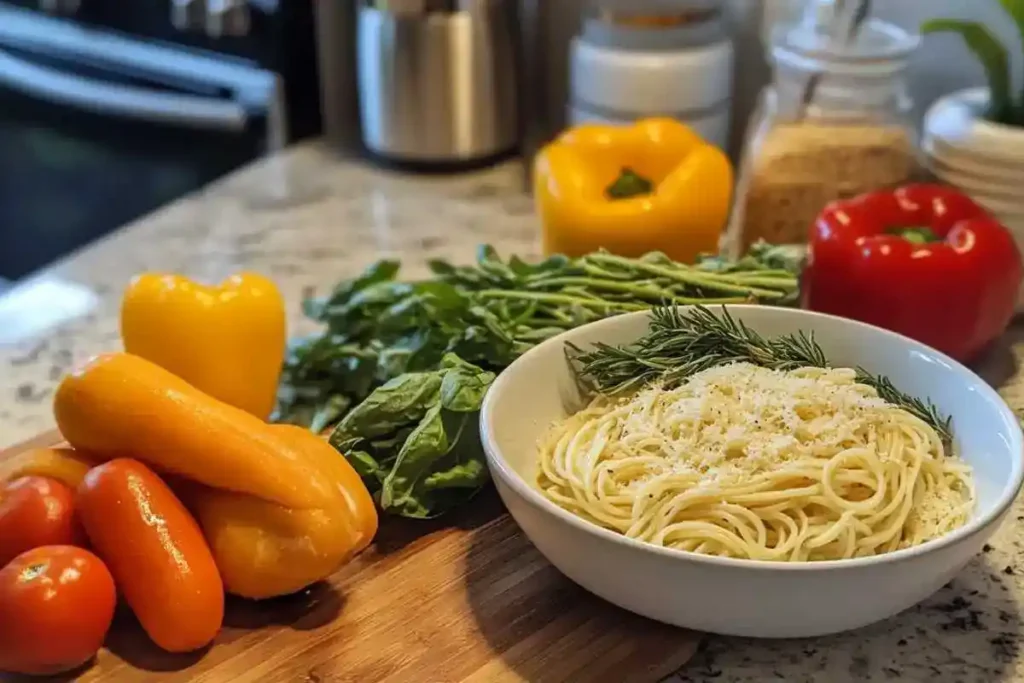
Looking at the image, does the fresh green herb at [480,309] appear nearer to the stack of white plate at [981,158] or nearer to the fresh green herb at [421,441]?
the fresh green herb at [421,441]

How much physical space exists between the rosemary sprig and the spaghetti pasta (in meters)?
0.03

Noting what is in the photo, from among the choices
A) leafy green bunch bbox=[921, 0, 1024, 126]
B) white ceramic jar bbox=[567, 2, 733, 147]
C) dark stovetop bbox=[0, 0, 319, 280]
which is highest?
leafy green bunch bbox=[921, 0, 1024, 126]

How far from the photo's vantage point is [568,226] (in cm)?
113

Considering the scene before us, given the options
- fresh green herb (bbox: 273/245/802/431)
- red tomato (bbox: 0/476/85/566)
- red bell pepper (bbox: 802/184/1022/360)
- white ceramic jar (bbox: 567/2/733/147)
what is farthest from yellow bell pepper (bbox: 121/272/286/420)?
white ceramic jar (bbox: 567/2/733/147)

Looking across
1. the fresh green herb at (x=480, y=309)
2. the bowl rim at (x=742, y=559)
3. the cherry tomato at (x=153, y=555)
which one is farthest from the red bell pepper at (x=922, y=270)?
the cherry tomato at (x=153, y=555)

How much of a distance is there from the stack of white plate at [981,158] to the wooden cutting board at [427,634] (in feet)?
1.98

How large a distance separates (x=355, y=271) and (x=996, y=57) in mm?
696

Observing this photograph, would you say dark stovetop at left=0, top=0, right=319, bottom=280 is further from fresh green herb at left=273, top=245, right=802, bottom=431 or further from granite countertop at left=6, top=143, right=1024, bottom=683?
fresh green herb at left=273, top=245, right=802, bottom=431

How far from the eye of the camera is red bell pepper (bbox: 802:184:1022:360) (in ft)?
3.16

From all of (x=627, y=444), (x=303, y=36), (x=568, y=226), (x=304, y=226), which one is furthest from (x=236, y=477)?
(x=303, y=36)

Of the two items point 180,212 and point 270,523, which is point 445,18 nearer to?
point 180,212

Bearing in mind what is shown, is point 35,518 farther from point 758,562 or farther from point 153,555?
point 758,562

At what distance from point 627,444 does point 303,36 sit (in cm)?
97

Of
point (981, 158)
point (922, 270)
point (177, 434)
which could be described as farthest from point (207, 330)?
point (981, 158)
